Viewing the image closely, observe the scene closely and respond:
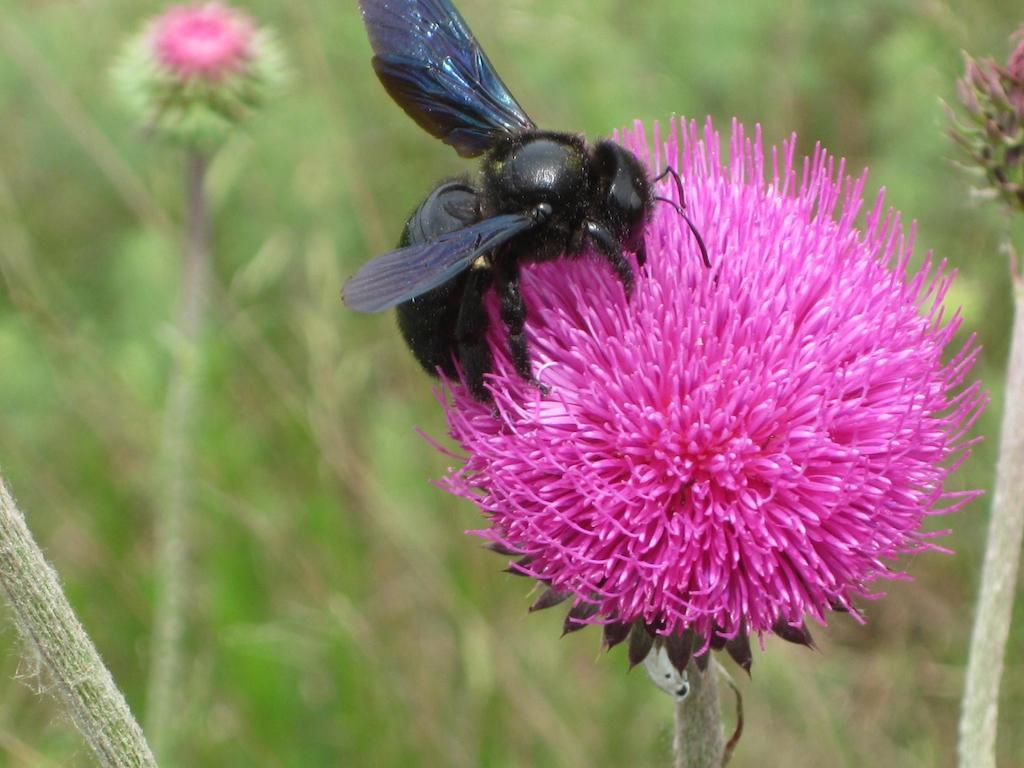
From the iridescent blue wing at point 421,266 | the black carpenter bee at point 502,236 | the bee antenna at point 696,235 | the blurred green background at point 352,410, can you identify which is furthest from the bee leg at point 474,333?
the blurred green background at point 352,410

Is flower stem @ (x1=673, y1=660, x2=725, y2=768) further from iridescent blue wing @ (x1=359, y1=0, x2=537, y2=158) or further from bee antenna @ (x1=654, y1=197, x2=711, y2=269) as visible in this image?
iridescent blue wing @ (x1=359, y1=0, x2=537, y2=158)

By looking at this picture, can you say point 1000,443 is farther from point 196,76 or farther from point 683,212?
point 196,76

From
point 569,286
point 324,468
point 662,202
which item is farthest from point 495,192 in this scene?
point 324,468

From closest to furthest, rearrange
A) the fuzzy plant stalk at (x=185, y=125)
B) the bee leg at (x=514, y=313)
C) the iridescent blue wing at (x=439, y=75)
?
the bee leg at (x=514, y=313) < the iridescent blue wing at (x=439, y=75) < the fuzzy plant stalk at (x=185, y=125)

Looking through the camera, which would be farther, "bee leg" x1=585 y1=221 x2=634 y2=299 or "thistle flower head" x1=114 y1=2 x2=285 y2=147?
"thistle flower head" x1=114 y1=2 x2=285 y2=147

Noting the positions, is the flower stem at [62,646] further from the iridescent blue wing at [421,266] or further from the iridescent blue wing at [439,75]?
the iridescent blue wing at [439,75]

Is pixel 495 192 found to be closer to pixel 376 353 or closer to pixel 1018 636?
pixel 1018 636

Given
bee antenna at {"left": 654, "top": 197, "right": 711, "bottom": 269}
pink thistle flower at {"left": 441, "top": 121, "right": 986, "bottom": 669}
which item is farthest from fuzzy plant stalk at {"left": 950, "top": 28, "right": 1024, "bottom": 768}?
bee antenna at {"left": 654, "top": 197, "right": 711, "bottom": 269}
